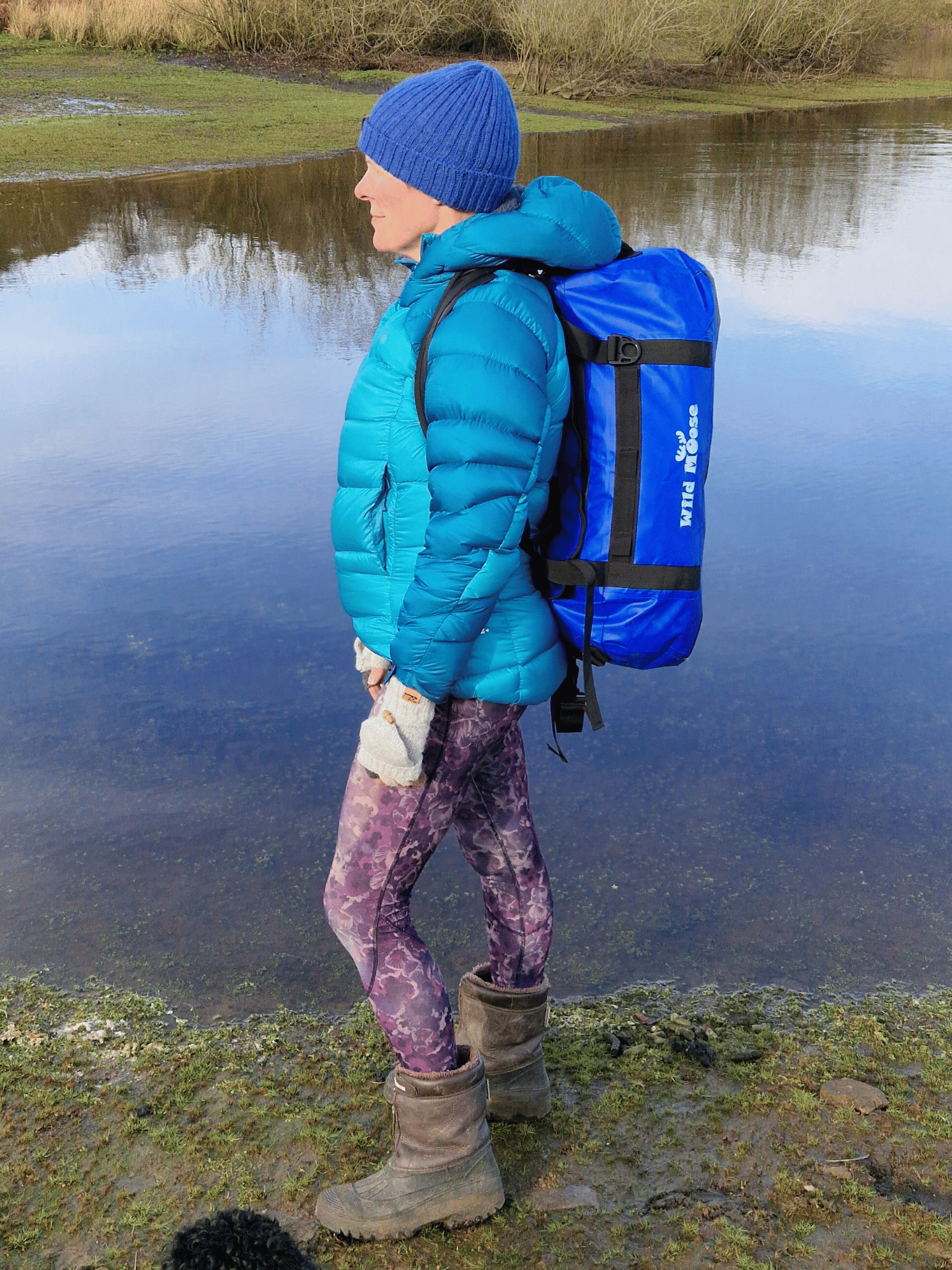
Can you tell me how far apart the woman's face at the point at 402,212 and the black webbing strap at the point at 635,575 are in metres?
0.61

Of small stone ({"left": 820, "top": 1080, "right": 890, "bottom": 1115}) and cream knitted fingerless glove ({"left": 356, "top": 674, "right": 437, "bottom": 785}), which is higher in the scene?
cream knitted fingerless glove ({"left": 356, "top": 674, "right": 437, "bottom": 785})

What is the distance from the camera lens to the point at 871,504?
5.14 metres

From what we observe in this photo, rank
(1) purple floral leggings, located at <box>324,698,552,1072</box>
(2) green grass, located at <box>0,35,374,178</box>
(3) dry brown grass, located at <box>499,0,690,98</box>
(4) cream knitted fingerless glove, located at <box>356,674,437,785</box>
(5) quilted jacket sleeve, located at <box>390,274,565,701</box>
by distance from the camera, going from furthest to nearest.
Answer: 1. (3) dry brown grass, located at <box>499,0,690,98</box>
2. (2) green grass, located at <box>0,35,374,178</box>
3. (1) purple floral leggings, located at <box>324,698,552,1072</box>
4. (4) cream knitted fingerless glove, located at <box>356,674,437,785</box>
5. (5) quilted jacket sleeve, located at <box>390,274,565,701</box>

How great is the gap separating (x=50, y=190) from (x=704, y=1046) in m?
12.3

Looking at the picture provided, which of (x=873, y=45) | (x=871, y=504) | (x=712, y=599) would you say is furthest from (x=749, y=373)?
(x=873, y=45)

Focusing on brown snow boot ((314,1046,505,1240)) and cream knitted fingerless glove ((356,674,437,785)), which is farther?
brown snow boot ((314,1046,505,1240))

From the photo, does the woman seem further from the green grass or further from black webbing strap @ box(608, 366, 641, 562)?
the green grass

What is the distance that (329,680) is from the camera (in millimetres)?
3797

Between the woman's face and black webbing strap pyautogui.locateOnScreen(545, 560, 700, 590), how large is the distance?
610 mm

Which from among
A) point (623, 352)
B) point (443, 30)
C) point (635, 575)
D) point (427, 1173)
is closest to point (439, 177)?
point (623, 352)

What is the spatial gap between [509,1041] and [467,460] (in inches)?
45.8

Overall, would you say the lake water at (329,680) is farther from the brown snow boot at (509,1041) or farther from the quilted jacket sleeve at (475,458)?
the quilted jacket sleeve at (475,458)

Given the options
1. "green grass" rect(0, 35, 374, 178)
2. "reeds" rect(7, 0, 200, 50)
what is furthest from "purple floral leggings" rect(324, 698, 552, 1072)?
"reeds" rect(7, 0, 200, 50)

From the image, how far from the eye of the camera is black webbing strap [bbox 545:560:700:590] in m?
1.97
